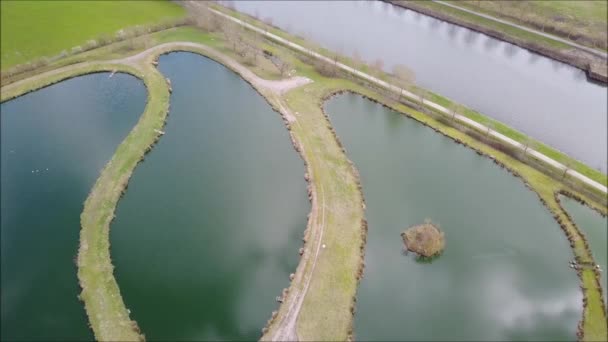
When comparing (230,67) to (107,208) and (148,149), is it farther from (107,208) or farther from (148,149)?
(107,208)

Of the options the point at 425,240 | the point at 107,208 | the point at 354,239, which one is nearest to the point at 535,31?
the point at 425,240

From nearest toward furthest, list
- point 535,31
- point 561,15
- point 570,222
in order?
point 570,222 → point 535,31 → point 561,15

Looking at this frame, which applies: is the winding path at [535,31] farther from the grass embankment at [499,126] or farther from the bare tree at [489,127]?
the bare tree at [489,127]

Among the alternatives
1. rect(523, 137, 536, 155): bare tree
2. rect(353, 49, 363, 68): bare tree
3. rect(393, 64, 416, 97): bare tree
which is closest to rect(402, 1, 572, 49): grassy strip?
rect(393, 64, 416, 97): bare tree

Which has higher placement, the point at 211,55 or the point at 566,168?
the point at 211,55

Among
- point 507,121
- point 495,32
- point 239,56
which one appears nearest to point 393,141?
point 507,121
